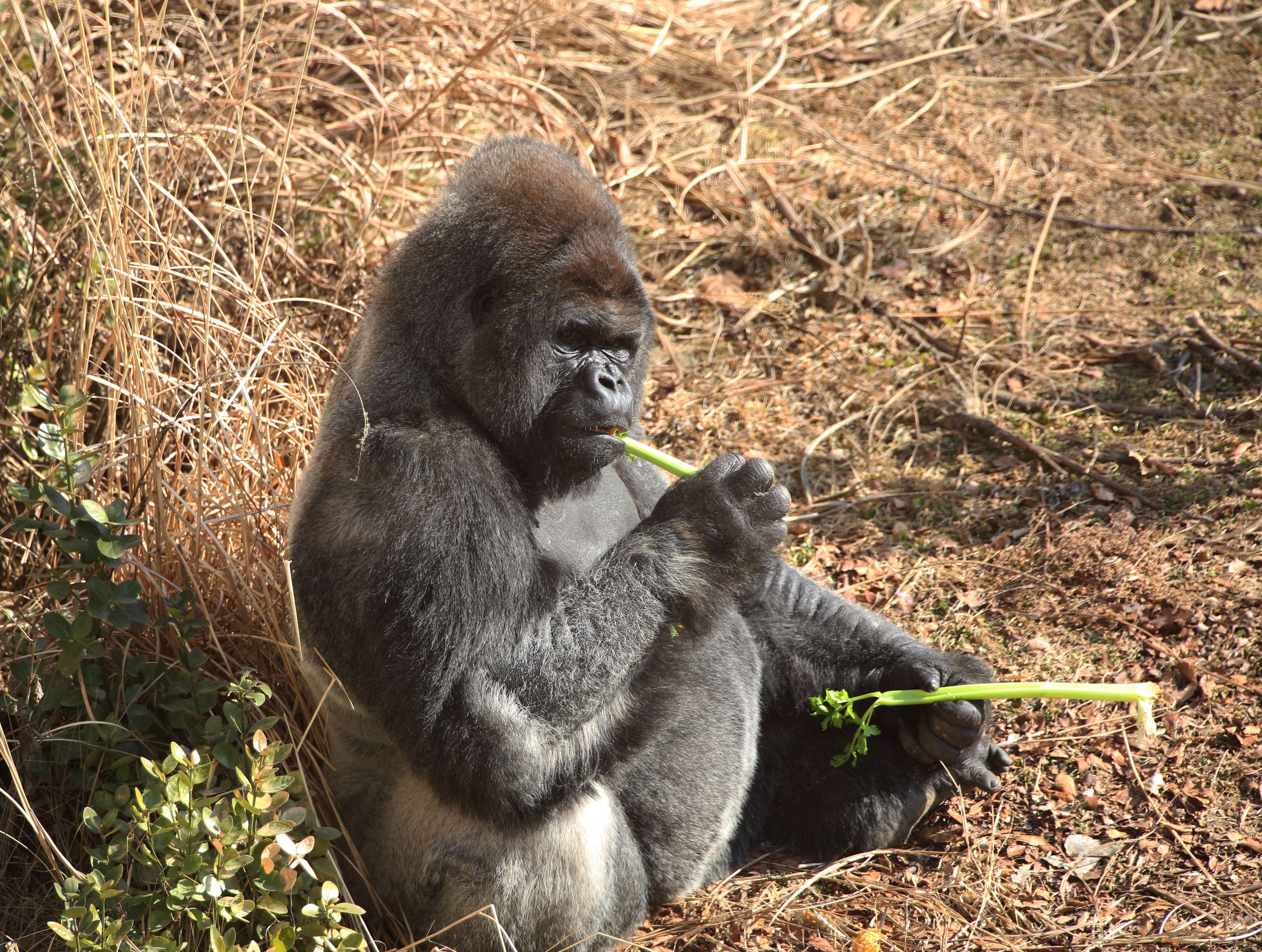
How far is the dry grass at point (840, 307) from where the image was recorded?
338 centimetres

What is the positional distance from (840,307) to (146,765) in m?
4.06

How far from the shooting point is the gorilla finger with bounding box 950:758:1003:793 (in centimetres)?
343

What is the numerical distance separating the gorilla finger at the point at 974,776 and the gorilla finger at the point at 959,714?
0.18m

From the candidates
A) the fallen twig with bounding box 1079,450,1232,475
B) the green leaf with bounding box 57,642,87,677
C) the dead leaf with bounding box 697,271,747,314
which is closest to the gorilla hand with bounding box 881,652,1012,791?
the fallen twig with bounding box 1079,450,1232,475

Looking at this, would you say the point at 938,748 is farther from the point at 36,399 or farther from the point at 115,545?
the point at 36,399

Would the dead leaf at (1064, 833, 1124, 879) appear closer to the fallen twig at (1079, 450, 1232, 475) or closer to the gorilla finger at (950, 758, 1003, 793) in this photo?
the gorilla finger at (950, 758, 1003, 793)

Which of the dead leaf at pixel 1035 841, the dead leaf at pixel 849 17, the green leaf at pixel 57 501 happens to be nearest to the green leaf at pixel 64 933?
the green leaf at pixel 57 501

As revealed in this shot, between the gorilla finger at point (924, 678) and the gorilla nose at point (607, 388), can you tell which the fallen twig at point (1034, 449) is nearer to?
the gorilla finger at point (924, 678)

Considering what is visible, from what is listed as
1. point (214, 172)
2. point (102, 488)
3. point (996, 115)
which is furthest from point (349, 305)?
point (996, 115)

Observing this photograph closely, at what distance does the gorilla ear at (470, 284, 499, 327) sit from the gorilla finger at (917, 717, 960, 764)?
185cm

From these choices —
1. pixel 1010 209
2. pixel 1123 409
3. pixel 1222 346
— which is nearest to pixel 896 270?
pixel 1010 209

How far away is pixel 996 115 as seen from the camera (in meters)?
6.70

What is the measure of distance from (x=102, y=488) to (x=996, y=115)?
552cm

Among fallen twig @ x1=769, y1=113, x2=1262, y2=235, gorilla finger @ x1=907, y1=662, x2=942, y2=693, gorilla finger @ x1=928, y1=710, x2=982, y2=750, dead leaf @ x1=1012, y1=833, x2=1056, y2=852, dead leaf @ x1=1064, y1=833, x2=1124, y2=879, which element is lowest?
dead leaf @ x1=1012, y1=833, x2=1056, y2=852
